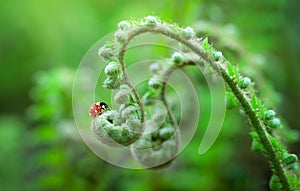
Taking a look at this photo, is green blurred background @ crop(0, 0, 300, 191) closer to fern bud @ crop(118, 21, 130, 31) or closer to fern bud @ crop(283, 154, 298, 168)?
fern bud @ crop(283, 154, 298, 168)

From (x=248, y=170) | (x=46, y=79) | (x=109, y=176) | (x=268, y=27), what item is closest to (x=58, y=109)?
(x=46, y=79)

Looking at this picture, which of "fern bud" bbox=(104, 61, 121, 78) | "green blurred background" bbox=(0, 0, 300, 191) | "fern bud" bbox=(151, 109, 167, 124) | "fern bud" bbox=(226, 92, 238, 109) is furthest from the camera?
"green blurred background" bbox=(0, 0, 300, 191)

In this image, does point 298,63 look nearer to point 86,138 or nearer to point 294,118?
point 294,118

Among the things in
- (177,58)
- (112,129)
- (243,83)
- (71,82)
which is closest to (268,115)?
(243,83)

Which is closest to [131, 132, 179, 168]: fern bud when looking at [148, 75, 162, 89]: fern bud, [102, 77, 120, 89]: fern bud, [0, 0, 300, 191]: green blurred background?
[148, 75, 162, 89]: fern bud

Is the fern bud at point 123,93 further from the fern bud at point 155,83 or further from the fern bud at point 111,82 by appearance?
the fern bud at point 155,83

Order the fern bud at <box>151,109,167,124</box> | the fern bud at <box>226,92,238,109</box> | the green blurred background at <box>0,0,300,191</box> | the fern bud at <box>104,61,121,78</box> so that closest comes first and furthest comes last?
the fern bud at <box>104,61,121,78</box>
the fern bud at <box>226,92,238,109</box>
the fern bud at <box>151,109,167,124</box>
the green blurred background at <box>0,0,300,191</box>
